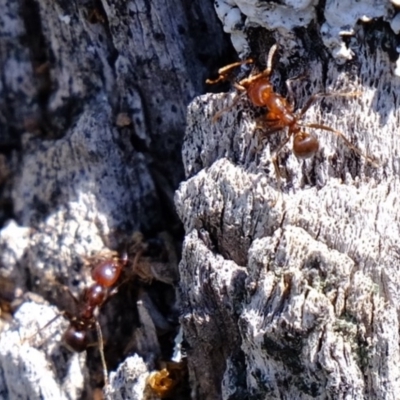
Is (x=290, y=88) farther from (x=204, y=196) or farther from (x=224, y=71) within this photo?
(x=204, y=196)

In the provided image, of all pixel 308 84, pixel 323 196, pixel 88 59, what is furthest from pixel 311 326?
pixel 88 59

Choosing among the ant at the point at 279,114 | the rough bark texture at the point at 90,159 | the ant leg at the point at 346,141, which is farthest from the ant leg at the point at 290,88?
the rough bark texture at the point at 90,159

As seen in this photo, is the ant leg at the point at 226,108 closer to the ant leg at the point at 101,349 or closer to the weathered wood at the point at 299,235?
the weathered wood at the point at 299,235

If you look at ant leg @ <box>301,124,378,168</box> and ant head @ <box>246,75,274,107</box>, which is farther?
ant head @ <box>246,75,274,107</box>

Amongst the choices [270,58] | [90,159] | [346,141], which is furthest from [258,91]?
[90,159]

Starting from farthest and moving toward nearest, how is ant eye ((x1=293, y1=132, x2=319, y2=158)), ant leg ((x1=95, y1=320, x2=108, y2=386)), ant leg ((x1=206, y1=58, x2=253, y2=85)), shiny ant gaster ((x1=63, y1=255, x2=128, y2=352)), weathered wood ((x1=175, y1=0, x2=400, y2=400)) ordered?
shiny ant gaster ((x1=63, y1=255, x2=128, y2=352)) → ant leg ((x1=95, y1=320, x2=108, y2=386)) → ant leg ((x1=206, y1=58, x2=253, y2=85)) → ant eye ((x1=293, y1=132, x2=319, y2=158)) → weathered wood ((x1=175, y1=0, x2=400, y2=400))

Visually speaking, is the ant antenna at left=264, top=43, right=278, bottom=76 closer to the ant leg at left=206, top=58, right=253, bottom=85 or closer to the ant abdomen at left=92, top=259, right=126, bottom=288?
the ant leg at left=206, top=58, right=253, bottom=85

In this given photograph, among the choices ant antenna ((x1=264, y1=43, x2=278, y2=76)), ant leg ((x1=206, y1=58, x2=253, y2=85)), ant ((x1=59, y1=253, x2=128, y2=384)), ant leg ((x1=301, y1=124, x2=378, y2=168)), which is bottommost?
ant ((x1=59, y1=253, x2=128, y2=384))

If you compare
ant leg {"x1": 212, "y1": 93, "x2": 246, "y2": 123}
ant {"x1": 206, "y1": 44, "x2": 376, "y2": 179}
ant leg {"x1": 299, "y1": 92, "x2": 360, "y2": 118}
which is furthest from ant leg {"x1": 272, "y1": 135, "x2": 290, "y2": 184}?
ant leg {"x1": 212, "y1": 93, "x2": 246, "y2": 123}
